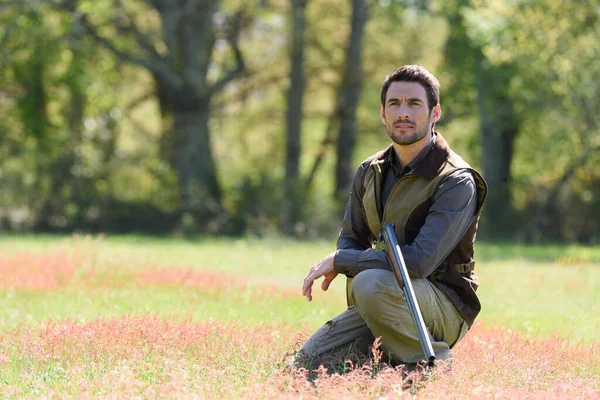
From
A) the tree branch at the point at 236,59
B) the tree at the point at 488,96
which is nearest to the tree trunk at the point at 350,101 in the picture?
the tree at the point at 488,96

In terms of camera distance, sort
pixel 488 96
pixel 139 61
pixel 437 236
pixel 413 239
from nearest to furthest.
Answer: pixel 437 236
pixel 413 239
pixel 139 61
pixel 488 96

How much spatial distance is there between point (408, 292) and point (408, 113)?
4.07ft

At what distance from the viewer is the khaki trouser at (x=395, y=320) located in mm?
6027

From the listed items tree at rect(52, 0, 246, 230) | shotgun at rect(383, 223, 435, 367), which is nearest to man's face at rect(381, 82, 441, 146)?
shotgun at rect(383, 223, 435, 367)

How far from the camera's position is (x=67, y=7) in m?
25.0

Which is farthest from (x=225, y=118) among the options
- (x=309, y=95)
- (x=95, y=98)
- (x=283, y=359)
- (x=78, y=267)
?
(x=283, y=359)

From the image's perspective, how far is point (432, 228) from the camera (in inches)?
237

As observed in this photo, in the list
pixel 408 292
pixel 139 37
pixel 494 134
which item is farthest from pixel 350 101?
pixel 408 292

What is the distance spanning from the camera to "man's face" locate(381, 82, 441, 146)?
626cm

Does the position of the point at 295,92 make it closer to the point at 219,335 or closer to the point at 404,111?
the point at 219,335

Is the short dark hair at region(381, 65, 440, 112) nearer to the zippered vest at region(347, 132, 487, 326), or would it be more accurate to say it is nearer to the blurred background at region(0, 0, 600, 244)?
the zippered vest at region(347, 132, 487, 326)

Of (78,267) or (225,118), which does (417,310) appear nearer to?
(78,267)

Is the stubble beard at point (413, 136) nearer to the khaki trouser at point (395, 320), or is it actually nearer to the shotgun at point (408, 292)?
the shotgun at point (408, 292)

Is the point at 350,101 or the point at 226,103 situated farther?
the point at 226,103
